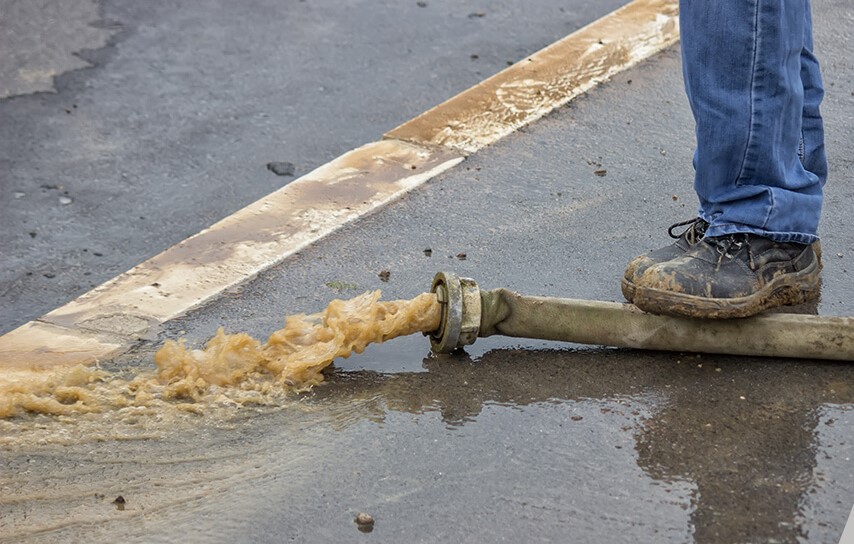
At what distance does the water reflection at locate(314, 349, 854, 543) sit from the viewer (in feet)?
7.73

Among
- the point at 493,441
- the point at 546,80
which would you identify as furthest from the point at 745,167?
the point at 546,80

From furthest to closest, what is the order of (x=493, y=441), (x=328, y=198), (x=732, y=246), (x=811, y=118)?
1. (x=328, y=198)
2. (x=811, y=118)
3. (x=732, y=246)
4. (x=493, y=441)

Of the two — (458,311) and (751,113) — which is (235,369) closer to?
(458,311)

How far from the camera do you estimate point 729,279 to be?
9.25ft

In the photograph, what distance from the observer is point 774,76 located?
2.74m

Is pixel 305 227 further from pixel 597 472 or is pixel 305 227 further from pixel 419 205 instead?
pixel 597 472

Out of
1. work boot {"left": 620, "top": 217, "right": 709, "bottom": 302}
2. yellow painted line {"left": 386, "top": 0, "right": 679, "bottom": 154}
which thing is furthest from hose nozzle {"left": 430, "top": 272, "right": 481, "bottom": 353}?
yellow painted line {"left": 386, "top": 0, "right": 679, "bottom": 154}

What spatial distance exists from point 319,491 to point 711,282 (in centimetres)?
111

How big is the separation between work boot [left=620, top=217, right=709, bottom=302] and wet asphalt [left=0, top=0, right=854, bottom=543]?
0.18 metres

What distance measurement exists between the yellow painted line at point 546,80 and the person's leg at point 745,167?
1325 millimetres

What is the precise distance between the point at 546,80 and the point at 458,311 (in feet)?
6.83

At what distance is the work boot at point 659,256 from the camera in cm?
286

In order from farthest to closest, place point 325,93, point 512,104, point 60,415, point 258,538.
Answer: point 325,93
point 512,104
point 60,415
point 258,538

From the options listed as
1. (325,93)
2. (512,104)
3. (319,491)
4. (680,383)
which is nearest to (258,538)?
(319,491)
